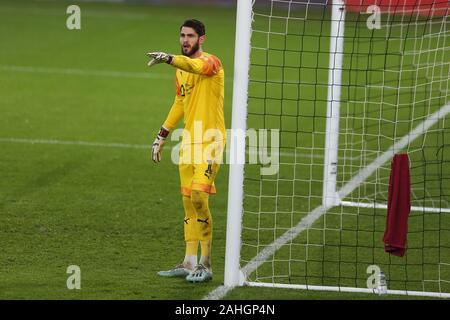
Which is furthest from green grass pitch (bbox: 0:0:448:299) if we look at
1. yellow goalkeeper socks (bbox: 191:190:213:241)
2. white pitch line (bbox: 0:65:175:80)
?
yellow goalkeeper socks (bbox: 191:190:213:241)

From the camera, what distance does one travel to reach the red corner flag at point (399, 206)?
27.7 ft

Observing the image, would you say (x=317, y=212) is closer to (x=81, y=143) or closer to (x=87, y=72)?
(x=81, y=143)

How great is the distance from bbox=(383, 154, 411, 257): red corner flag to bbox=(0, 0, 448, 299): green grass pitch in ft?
1.78

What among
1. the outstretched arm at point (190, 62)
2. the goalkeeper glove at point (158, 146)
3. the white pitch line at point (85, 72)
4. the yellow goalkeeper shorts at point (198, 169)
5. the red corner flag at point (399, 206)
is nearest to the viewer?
the outstretched arm at point (190, 62)

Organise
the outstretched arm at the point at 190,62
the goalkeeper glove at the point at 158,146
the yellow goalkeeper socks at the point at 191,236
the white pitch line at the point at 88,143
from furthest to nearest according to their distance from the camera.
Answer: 1. the white pitch line at the point at 88,143
2. the goalkeeper glove at the point at 158,146
3. the yellow goalkeeper socks at the point at 191,236
4. the outstretched arm at the point at 190,62

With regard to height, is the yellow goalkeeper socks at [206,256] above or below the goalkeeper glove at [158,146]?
below

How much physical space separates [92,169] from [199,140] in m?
4.82

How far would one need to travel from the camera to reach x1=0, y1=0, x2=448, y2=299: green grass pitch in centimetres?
864

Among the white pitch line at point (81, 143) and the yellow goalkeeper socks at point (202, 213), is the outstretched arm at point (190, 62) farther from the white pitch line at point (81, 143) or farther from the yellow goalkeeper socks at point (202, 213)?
the white pitch line at point (81, 143)

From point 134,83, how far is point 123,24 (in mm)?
6970

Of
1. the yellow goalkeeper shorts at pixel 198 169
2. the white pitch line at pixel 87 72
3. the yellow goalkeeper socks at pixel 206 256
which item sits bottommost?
the yellow goalkeeper socks at pixel 206 256

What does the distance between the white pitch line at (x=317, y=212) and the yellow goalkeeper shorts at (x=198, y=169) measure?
0.88 metres

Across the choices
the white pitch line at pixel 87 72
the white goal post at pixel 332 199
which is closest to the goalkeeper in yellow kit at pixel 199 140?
the white goal post at pixel 332 199

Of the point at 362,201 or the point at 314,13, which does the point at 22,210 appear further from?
the point at 314,13
